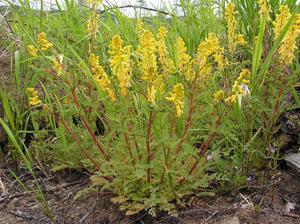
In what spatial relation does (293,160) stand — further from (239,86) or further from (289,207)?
(239,86)

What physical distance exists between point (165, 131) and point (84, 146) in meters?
0.50

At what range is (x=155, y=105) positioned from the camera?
1.50 m

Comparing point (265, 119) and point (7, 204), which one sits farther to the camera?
point (7, 204)

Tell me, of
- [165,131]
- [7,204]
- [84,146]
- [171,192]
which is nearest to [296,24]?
[165,131]

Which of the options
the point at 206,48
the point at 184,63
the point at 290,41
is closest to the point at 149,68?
the point at 206,48

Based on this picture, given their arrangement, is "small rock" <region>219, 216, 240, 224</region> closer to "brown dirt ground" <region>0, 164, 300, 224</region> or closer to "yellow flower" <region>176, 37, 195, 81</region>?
"brown dirt ground" <region>0, 164, 300, 224</region>

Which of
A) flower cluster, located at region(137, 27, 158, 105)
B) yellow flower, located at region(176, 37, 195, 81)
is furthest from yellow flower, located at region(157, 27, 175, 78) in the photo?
flower cluster, located at region(137, 27, 158, 105)

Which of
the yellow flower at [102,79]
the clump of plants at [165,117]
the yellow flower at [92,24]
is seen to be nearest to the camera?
the clump of plants at [165,117]

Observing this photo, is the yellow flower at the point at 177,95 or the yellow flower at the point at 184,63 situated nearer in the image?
the yellow flower at the point at 177,95

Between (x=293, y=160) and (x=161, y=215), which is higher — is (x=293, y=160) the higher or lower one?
the higher one

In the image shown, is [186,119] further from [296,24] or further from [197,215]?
[296,24]

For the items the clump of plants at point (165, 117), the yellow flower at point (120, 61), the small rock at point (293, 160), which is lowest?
the small rock at point (293, 160)

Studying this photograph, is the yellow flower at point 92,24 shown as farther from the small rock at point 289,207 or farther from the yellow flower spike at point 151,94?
the small rock at point 289,207

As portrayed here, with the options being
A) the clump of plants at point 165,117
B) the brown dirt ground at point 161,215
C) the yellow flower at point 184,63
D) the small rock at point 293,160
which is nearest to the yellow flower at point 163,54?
the clump of plants at point 165,117
